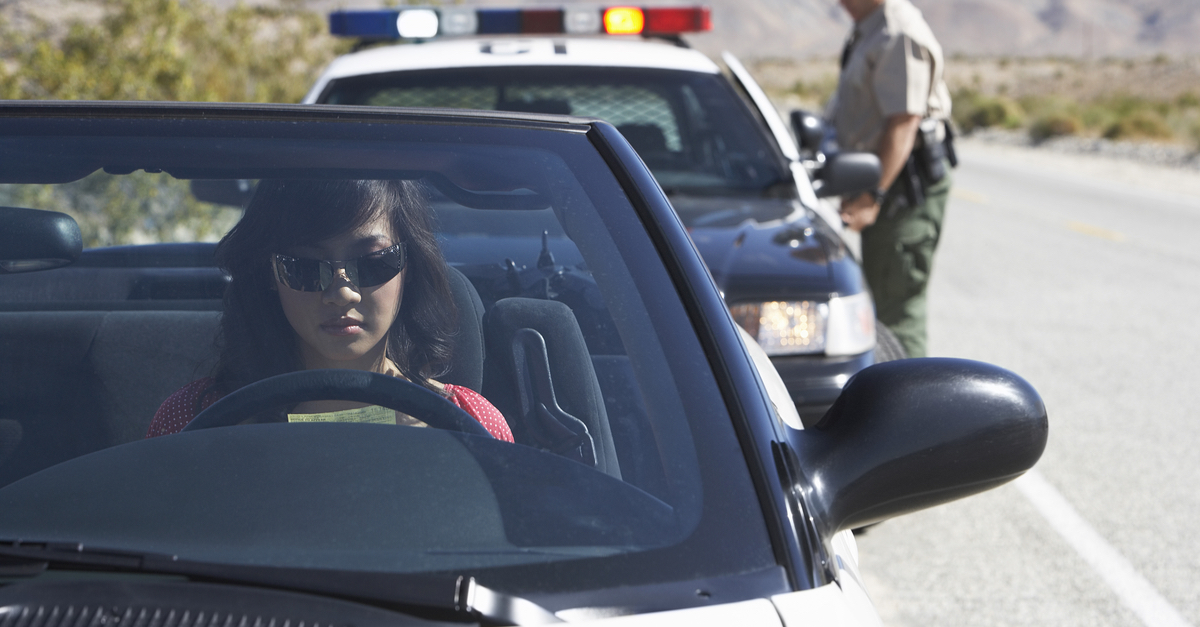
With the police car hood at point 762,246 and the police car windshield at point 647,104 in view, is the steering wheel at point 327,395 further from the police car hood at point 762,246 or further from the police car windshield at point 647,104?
the police car windshield at point 647,104

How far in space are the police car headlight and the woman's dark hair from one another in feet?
6.01

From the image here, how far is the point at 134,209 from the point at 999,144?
1117 inches

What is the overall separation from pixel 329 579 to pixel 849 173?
133 inches

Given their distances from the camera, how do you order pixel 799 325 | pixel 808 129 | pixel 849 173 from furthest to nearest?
pixel 808 129 → pixel 849 173 → pixel 799 325

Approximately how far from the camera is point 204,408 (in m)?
1.46

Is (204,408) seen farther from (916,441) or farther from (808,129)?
(808,129)

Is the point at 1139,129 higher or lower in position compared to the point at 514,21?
lower

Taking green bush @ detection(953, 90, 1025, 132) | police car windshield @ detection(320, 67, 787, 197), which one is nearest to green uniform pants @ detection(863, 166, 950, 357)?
police car windshield @ detection(320, 67, 787, 197)

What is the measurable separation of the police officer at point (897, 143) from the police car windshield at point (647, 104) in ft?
1.95

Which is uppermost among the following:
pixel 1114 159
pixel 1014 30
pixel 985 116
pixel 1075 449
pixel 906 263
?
pixel 906 263

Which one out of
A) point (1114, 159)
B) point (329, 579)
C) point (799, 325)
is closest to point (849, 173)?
point (799, 325)

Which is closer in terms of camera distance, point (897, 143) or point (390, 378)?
point (390, 378)

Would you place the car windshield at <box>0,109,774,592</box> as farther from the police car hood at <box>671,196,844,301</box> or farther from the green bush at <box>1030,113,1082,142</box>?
the green bush at <box>1030,113,1082,142</box>

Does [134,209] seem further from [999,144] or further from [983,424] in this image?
[999,144]
